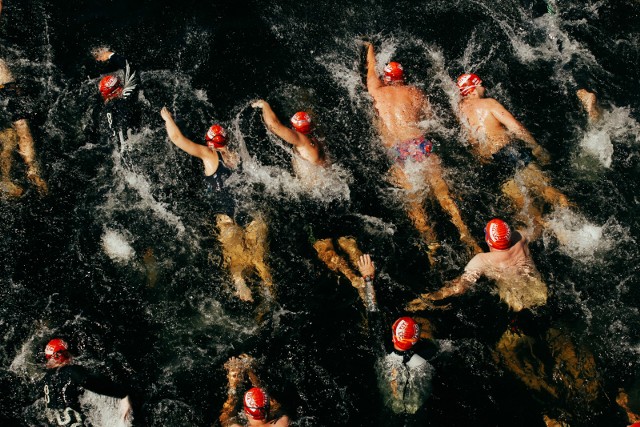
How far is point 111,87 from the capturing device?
8.87 meters

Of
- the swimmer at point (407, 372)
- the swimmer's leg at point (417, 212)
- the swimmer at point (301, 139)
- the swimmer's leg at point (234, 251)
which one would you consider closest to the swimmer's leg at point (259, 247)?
the swimmer's leg at point (234, 251)

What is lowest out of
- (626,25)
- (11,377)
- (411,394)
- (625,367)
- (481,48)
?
(11,377)

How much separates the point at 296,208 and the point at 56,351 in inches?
158

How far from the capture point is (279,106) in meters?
10.1

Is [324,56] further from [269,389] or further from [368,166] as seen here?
[269,389]

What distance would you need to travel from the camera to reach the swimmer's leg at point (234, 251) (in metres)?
7.79

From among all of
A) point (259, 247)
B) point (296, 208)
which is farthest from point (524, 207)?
point (259, 247)

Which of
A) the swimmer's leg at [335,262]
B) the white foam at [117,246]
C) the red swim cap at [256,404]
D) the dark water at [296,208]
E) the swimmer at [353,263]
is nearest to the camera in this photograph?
the red swim cap at [256,404]

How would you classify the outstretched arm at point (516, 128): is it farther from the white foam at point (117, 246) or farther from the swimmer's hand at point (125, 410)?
the swimmer's hand at point (125, 410)

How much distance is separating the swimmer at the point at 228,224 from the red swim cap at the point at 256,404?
195cm

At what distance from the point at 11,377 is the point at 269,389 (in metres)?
3.49

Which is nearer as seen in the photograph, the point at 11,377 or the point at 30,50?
the point at 11,377

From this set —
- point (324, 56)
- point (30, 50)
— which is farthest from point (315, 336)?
point (30, 50)

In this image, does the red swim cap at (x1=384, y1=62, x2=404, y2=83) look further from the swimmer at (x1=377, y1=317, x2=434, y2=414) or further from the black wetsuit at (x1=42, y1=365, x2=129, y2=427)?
the black wetsuit at (x1=42, y1=365, x2=129, y2=427)
